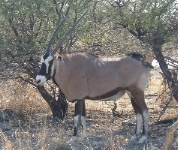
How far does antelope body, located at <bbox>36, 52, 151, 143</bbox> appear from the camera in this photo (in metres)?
7.98

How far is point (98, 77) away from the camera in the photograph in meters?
8.09

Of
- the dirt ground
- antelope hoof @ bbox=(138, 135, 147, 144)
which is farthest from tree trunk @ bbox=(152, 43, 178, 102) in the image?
antelope hoof @ bbox=(138, 135, 147, 144)

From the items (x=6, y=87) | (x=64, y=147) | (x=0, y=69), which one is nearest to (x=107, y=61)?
(x=64, y=147)

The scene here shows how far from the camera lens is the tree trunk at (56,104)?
9844 millimetres

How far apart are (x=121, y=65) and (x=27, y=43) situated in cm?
186

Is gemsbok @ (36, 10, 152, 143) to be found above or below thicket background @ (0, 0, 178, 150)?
below

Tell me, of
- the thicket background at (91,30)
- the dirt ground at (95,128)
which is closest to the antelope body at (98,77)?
the dirt ground at (95,128)

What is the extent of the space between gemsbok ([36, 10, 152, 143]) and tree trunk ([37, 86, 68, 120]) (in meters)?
1.69

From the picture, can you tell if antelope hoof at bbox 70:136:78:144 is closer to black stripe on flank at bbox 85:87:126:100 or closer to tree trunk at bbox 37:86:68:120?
black stripe on flank at bbox 85:87:126:100

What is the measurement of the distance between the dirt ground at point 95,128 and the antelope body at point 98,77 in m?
0.29

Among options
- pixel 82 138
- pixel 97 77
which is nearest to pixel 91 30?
pixel 97 77

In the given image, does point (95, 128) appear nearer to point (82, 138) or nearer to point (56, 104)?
point (82, 138)

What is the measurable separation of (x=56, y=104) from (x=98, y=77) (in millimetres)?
2067

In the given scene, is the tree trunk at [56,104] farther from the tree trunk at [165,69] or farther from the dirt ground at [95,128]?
the tree trunk at [165,69]
